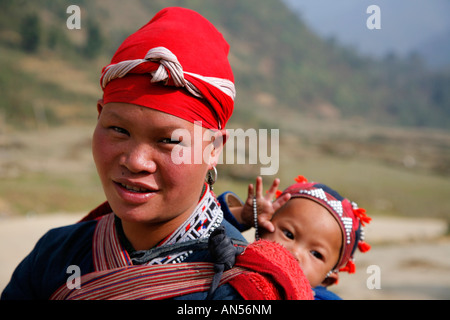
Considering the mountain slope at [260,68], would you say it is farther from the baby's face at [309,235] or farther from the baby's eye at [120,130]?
the baby's eye at [120,130]

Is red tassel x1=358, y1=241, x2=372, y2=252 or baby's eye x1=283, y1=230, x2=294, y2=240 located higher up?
baby's eye x1=283, y1=230, x2=294, y2=240

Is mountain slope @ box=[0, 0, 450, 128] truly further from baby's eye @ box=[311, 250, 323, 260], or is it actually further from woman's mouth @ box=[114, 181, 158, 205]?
woman's mouth @ box=[114, 181, 158, 205]

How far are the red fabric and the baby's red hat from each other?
1077 mm

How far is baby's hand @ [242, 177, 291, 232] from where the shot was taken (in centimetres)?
276

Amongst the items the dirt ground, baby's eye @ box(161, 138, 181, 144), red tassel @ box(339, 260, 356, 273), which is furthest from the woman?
the dirt ground

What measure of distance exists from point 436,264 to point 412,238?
3042 millimetres

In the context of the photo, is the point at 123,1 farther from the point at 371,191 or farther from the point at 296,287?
the point at 296,287

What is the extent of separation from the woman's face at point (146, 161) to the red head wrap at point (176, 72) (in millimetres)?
52

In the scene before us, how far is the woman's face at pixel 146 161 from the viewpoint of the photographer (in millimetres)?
1858

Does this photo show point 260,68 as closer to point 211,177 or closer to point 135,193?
point 211,177

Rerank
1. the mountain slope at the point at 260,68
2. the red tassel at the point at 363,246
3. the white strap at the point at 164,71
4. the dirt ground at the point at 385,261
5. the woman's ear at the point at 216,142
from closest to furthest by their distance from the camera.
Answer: the white strap at the point at 164,71, the woman's ear at the point at 216,142, the red tassel at the point at 363,246, the dirt ground at the point at 385,261, the mountain slope at the point at 260,68

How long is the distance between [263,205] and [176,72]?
1204 millimetres

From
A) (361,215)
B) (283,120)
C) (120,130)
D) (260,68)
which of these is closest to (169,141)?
(120,130)

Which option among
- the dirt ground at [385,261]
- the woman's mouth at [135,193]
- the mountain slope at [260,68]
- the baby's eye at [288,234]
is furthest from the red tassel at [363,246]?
the mountain slope at [260,68]
